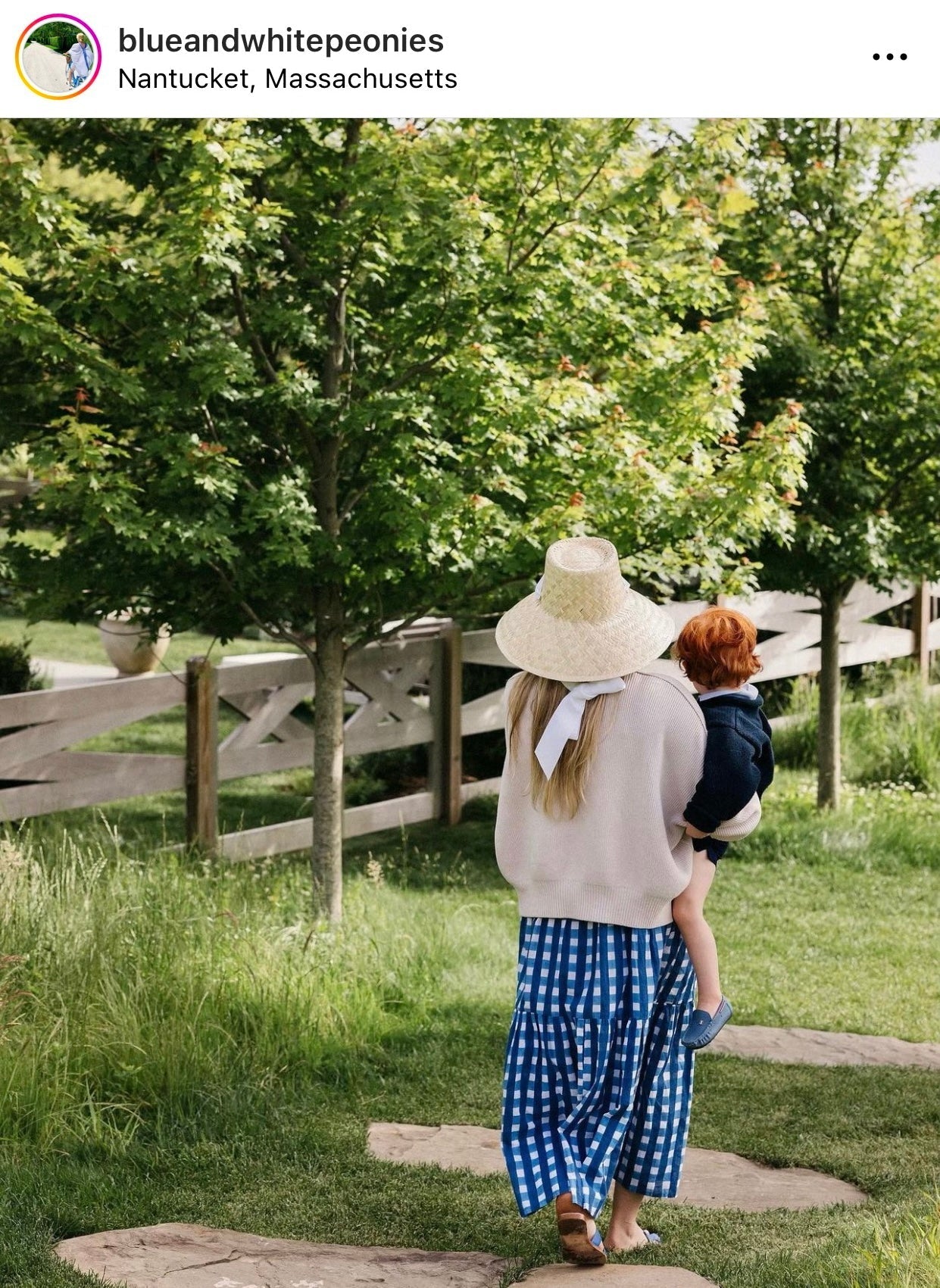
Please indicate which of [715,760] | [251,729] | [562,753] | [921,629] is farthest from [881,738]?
[562,753]

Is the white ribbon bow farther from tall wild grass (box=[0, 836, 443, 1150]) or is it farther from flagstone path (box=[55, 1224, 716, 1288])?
tall wild grass (box=[0, 836, 443, 1150])

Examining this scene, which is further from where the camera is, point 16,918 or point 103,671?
point 103,671

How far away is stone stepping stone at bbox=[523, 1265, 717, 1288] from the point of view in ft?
10.7

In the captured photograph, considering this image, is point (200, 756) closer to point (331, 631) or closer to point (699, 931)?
point (331, 631)

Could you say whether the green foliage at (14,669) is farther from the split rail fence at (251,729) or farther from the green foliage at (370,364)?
the green foliage at (370,364)

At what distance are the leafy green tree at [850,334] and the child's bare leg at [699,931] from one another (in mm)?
5832

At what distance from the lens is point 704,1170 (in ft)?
14.3

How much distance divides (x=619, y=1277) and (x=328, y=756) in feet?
13.4

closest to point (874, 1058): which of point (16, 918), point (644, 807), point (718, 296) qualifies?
point (644, 807)

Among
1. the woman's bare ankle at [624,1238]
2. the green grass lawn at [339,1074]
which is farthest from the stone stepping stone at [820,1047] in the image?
the woman's bare ankle at [624,1238]

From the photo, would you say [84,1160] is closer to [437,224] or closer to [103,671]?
[437,224]

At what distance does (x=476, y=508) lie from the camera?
6223 mm
